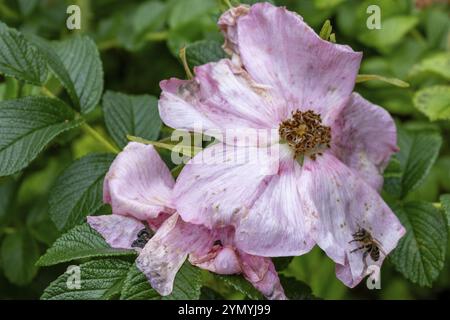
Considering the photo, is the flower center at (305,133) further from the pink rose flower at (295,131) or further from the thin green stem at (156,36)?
the thin green stem at (156,36)

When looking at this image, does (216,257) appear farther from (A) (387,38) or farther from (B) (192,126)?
(A) (387,38)

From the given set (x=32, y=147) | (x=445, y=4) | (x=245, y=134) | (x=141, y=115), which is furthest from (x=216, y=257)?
(x=445, y=4)

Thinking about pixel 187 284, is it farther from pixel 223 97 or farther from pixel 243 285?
pixel 223 97

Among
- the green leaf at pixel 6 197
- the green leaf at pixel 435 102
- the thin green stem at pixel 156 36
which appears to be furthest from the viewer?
the thin green stem at pixel 156 36

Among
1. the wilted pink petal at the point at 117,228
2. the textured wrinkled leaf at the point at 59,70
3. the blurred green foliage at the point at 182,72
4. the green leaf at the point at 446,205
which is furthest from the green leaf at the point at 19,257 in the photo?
the green leaf at the point at 446,205

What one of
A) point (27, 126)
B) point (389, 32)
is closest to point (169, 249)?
point (27, 126)
